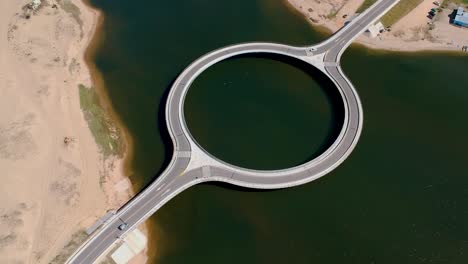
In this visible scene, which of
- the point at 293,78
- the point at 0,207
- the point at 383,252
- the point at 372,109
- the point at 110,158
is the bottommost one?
the point at 383,252

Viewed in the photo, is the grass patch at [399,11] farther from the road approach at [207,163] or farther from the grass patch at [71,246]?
the grass patch at [71,246]

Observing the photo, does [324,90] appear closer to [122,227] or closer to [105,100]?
[105,100]

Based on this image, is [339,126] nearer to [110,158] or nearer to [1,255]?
[110,158]

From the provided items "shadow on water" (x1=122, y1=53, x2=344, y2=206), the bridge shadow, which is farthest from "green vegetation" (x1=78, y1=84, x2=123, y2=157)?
the bridge shadow

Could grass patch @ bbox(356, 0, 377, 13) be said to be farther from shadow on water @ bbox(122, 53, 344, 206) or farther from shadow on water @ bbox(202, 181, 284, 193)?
shadow on water @ bbox(202, 181, 284, 193)

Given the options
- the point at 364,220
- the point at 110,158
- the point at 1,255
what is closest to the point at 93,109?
the point at 110,158

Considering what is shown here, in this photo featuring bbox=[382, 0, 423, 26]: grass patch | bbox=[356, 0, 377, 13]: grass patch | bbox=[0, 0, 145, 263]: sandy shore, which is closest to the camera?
bbox=[0, 0, 145, 263]: sandy shore

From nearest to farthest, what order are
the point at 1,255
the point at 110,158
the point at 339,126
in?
the point at 1,255 → the point at 110,158 → the point at 339,126
